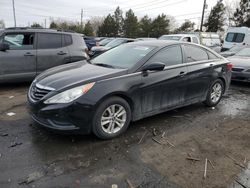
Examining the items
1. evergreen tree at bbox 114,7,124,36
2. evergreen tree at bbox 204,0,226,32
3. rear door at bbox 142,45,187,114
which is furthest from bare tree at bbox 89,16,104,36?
rear door at bbox 142,45,187,114

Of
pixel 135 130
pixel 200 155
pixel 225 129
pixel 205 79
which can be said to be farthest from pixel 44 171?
pixel 205 79

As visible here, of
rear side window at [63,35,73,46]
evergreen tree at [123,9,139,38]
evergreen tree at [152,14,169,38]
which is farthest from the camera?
evergreen tree at [123,9,139,38]

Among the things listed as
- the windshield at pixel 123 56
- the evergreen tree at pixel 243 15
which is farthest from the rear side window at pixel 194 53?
the evergreen tree at pixel 243 15

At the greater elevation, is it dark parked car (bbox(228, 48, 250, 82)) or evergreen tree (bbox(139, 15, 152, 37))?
evergreen tree (bbox(139, 15, 152, 37))

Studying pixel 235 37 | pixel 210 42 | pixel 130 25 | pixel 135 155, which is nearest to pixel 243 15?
pixel 130 25

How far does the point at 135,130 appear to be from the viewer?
4332 mm

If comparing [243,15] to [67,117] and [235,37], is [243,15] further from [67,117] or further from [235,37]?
[67,117]

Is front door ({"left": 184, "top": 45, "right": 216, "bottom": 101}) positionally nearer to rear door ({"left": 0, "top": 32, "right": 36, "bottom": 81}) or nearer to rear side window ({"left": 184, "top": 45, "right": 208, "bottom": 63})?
rear side window ({"left": 184, "top": 45, "right": 208, "bottom": 63})

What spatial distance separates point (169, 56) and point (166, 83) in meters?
0.57

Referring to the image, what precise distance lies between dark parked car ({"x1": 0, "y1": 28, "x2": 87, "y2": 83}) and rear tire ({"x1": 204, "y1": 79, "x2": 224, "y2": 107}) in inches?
158

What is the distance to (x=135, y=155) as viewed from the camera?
138 inches

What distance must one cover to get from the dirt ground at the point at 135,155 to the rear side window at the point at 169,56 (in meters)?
1.13

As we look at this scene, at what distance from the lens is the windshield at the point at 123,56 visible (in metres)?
4.37

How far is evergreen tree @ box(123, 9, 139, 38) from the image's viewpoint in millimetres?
50312
